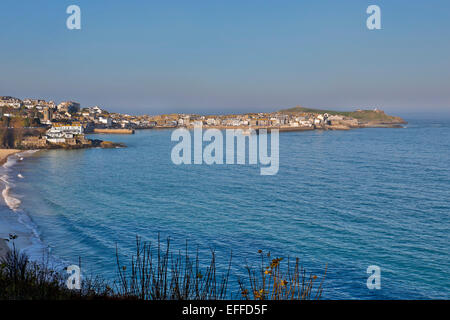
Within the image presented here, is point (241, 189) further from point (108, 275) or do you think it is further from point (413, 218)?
point (108, 275)

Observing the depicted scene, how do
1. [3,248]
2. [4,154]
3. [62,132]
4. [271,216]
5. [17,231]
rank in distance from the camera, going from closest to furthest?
1. [3,248]
2. [17,231]
3. [271,216]
4. [4,154]
5. [62,132]

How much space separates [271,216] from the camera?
18734 mm

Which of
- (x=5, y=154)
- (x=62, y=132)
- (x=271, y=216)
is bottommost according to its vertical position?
(x=271, y=216)

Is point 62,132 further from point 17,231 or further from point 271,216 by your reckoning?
point 271,216

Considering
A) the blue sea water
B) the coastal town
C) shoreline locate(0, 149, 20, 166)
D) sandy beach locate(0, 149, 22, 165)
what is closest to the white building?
the coastal town

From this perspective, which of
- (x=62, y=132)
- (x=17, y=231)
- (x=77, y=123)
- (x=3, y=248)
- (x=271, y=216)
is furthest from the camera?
(x=77, y=123)

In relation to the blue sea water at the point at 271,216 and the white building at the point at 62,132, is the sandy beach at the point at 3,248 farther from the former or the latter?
the white building at the point at 62,132

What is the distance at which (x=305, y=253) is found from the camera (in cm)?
1368

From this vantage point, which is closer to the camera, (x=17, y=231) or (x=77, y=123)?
(x=17, y=231)

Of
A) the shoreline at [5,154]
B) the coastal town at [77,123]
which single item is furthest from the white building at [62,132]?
the shoreline at [5,154]

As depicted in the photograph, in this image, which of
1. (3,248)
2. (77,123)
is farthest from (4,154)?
(3,248)

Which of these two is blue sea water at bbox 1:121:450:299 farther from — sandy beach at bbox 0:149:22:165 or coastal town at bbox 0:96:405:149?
coastal town at bbox 0:96:405:149

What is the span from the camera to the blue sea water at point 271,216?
1265 centimetres
